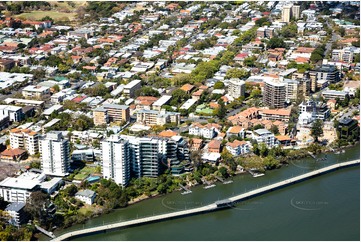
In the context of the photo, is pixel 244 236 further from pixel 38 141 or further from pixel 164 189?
pixel 38 141

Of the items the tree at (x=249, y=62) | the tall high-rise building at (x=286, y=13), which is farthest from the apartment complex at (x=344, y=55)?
the tall high-rise building at (x=286, y=13)

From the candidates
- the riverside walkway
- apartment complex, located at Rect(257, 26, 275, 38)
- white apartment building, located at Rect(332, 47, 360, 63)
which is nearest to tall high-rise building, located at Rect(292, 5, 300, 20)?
apartment complex, located at Rect(257, 26, 275, 38)

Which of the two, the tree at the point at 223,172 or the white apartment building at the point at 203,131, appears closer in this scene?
the tree at the point at 223,172

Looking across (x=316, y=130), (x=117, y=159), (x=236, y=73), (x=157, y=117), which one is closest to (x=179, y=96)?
(x=157, y=117)

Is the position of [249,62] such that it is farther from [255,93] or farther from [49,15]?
[49,15]

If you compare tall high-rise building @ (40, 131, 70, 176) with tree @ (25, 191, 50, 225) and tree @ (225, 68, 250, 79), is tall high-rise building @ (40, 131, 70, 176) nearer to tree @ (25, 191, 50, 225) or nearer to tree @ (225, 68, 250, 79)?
tree @ (25, 191, 50, 225)

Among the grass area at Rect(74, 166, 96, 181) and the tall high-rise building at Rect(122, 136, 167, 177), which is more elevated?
the tall high-rise building at Rect(122, 136, 167, 177)

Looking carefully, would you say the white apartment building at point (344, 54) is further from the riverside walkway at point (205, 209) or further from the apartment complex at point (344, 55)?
the riverside walkway at point (205, 209)
